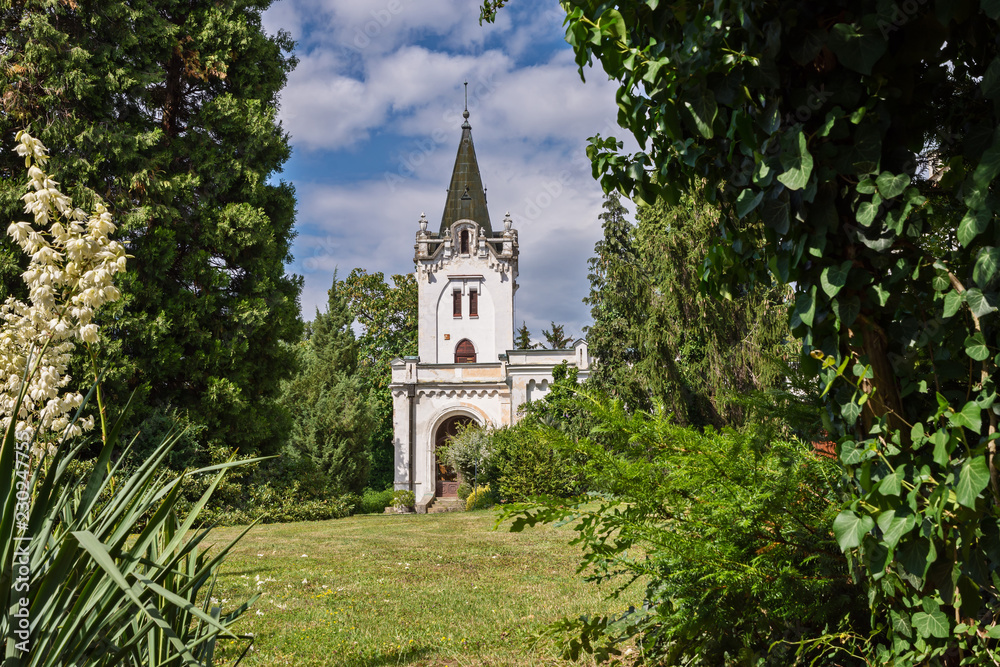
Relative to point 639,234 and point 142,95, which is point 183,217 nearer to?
point 142,95

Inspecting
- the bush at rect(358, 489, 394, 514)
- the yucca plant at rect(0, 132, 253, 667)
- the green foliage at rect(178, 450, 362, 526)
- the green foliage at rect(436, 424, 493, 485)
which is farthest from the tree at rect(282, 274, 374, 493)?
the yucca plant at rect(0, 132, 253, 667)

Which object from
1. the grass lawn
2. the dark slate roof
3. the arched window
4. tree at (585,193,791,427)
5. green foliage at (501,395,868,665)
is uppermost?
the dark slate roof

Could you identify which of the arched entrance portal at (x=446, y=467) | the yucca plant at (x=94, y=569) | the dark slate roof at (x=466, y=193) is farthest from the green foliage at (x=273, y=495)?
the dark slate roof at (x=466, y=193)

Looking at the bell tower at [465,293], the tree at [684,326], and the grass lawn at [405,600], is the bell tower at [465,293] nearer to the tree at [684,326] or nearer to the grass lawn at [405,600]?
the tree at [684,326]

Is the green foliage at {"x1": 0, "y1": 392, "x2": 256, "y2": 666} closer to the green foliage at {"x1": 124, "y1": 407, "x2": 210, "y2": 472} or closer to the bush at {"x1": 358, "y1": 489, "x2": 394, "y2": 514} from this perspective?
the green foliage at {"x1": 124, "y1": 407, "x2": 210, "y2": 472}

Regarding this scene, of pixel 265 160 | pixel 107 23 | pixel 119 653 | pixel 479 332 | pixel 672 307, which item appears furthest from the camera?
pixel 479 332

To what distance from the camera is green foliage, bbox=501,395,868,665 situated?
7.21 feet

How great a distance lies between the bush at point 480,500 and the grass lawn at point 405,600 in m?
11.7

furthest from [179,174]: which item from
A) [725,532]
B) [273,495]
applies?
[725,532]

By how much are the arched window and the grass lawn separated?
1993 cm

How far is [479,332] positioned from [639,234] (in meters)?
14.8

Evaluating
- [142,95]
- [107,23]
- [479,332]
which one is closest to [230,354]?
[142,95]

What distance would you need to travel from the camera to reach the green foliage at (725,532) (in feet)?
7.21

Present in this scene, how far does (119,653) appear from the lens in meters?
1.48
